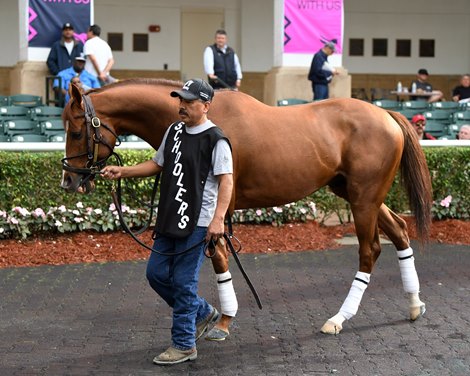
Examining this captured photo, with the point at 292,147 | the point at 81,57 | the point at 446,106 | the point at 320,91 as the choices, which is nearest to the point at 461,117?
the point at 446,106

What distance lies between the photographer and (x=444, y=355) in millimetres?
6473

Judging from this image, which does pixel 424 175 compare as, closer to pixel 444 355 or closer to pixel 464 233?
pixel 444 355

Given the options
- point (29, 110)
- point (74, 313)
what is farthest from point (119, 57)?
point (74, 313)

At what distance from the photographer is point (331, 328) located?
7070 millimetres

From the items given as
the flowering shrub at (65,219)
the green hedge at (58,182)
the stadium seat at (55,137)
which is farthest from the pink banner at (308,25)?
the flowering shrub at (65,219)

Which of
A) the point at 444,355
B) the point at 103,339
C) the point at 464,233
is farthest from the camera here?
the point at 464,233

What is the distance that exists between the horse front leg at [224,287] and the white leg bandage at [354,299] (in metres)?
0.93

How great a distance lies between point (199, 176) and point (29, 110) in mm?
10429

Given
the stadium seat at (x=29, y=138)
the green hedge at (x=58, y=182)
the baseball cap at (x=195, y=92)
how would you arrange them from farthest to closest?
the stadium seat at (x=29, y=138), the green hedge at (x=58, y=182), the baseball cap at (x=195, y=92)

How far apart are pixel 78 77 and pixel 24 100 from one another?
2991 millimetres

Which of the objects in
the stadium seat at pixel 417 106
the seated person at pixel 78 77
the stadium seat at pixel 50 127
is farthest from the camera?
the stadium seat at pixel 417 106

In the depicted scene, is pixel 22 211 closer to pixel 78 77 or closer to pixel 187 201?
pixel 78 77

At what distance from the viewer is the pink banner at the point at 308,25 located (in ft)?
62.8

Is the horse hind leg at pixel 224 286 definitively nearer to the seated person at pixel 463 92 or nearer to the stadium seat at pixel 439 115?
the stadium seat at pixel 439 115
